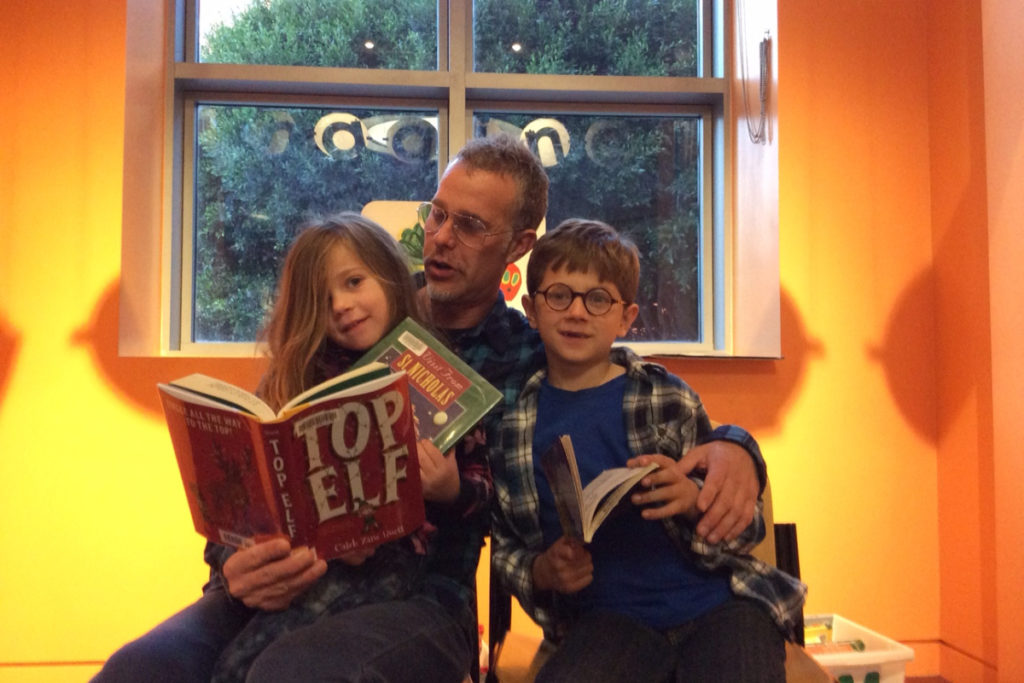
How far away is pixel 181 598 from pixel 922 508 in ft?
7.94

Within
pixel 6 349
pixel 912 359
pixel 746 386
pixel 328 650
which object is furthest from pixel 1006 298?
pixel 6 349

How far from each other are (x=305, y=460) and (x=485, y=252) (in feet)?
2.43

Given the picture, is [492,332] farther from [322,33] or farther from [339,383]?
[322,33]

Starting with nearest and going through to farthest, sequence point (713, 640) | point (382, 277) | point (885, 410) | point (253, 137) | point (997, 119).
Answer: point (713, 640) → point (382, 277) → point (997, 119) → point (885, 410) → point (253, 137)

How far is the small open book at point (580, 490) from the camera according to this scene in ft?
3.90

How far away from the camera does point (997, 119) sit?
2482 mm

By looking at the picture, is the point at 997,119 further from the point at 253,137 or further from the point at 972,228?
the point at 253,137

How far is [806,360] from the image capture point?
9.54ft

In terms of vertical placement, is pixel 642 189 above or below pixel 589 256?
above

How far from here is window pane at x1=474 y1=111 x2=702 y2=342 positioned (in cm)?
340

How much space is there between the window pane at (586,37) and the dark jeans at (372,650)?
2.59 metres

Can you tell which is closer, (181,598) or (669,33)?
(181,598)

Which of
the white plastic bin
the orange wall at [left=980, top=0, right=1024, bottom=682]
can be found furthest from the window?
the white plastic bin

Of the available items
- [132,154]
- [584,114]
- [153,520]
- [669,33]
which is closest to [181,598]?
[153,520]
